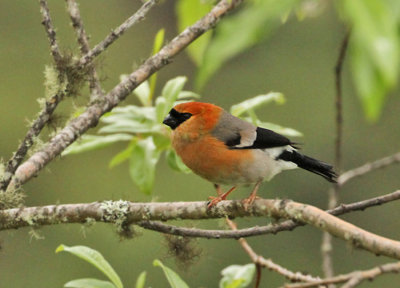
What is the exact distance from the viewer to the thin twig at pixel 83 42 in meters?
2.80

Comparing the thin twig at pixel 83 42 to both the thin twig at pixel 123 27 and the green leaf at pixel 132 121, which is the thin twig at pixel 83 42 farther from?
the green leaf at pixel 132 121

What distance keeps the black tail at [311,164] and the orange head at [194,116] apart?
0.37 m

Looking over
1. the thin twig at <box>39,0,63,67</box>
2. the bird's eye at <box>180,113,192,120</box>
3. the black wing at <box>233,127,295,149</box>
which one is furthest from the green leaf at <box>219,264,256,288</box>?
the thin twig at <box>39,0,63,67</box>

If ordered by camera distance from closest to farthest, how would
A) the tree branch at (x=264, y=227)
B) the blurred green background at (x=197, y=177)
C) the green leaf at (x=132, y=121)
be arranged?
the tree branch at (x=264, y=227) → the green leaf at (x=132, y=121) → the blurred green background at (x=197, y=177)

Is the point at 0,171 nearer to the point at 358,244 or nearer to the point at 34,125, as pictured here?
the point at 34,125

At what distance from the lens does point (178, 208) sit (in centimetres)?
246

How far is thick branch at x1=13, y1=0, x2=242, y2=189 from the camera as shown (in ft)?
8.61

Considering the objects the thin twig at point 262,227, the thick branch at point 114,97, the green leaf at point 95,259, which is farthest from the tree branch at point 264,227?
the thick branch at point 114,97

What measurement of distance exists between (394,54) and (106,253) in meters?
10.4

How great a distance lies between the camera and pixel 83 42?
9.29ft

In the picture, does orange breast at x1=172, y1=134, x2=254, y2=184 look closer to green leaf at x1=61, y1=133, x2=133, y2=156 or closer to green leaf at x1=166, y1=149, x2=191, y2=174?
green leaf at x1=166, y1=149, x2=191, y2=174

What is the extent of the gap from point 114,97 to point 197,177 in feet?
30.2

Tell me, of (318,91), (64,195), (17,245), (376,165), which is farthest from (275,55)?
(376,165)

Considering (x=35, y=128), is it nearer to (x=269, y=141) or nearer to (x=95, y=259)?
(x=95, y=259)
